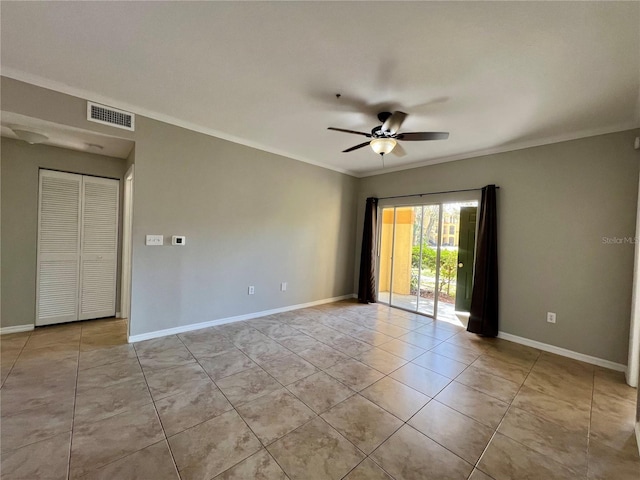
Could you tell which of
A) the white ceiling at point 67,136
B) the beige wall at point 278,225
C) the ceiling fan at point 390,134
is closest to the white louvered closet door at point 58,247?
the beige wall at point 278,225

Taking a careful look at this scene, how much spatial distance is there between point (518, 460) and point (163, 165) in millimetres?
4341

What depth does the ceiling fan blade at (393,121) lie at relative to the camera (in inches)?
104

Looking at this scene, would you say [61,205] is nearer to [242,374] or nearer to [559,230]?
[242,374]

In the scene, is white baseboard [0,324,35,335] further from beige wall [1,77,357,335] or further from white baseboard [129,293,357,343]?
white baseboard [129,293,357,343]

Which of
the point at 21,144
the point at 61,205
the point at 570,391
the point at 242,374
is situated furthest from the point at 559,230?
the point at 21,144

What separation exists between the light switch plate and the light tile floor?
1.22m

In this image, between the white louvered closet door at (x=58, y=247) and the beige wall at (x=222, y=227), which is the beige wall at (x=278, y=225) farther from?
the white louvered closet door at (x=58, y=247)

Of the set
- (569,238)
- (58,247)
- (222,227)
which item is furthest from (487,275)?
(58,247)

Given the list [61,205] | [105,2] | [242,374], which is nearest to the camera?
[105,2]

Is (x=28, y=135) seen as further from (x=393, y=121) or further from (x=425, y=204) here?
(x=425, y=204)

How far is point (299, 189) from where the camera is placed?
15.6 ft

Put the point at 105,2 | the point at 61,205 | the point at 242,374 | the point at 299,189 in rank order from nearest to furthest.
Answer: the point at 105,2, the point at 242,374, the point at 61,205, the point at 299,189

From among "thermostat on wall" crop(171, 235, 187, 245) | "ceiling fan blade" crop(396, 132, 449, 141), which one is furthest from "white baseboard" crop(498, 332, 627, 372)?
"thermostat on wall" crop(171, 235, 187, 245)

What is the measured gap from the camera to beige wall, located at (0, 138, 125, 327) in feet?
10.3
